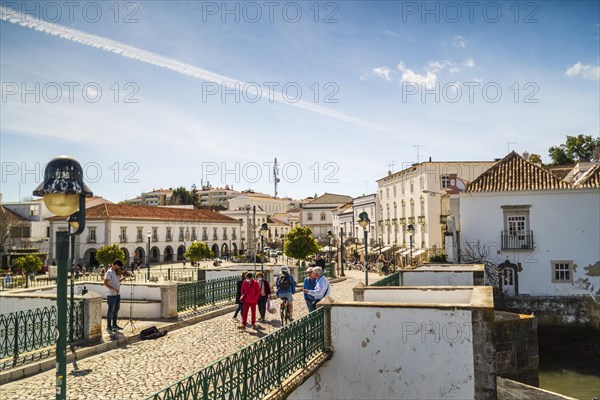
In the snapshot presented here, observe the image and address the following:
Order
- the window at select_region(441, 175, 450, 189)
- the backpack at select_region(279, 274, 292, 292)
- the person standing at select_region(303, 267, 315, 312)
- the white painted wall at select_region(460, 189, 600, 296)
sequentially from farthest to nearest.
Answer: the window at select_region(441, 175, 450, 189) → the white painted wall at select_region(460, 189, 600, 296) → the backpack at select_region(279, 274, 292, 292) → the person standing at select_region(303, 267, 315, 312)

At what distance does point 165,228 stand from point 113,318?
143 feet

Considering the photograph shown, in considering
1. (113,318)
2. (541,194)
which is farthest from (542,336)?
(113,318)

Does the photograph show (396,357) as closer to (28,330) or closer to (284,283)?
(284,283)

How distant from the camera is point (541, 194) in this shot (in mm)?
22734

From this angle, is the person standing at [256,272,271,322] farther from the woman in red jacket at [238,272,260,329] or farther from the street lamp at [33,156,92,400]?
the street lamp at [33,156,92,400]

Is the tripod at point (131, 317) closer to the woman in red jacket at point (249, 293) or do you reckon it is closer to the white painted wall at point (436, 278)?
the woman in red jacket at point (249, 293)

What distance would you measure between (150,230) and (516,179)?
118 feet

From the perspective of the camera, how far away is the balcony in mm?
22750

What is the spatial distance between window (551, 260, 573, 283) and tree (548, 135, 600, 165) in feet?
99.5

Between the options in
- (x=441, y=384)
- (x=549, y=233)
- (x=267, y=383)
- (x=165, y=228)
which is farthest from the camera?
(x=165, y=228)

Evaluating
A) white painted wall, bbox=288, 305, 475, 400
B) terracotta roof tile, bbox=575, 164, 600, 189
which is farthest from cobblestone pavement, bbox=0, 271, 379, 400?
terracotta roof tile, bbox=575, 164, 600, 189

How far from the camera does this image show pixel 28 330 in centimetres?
900

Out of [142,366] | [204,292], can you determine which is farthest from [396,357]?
[204,292]

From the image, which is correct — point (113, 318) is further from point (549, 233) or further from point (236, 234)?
point (236, 234)
